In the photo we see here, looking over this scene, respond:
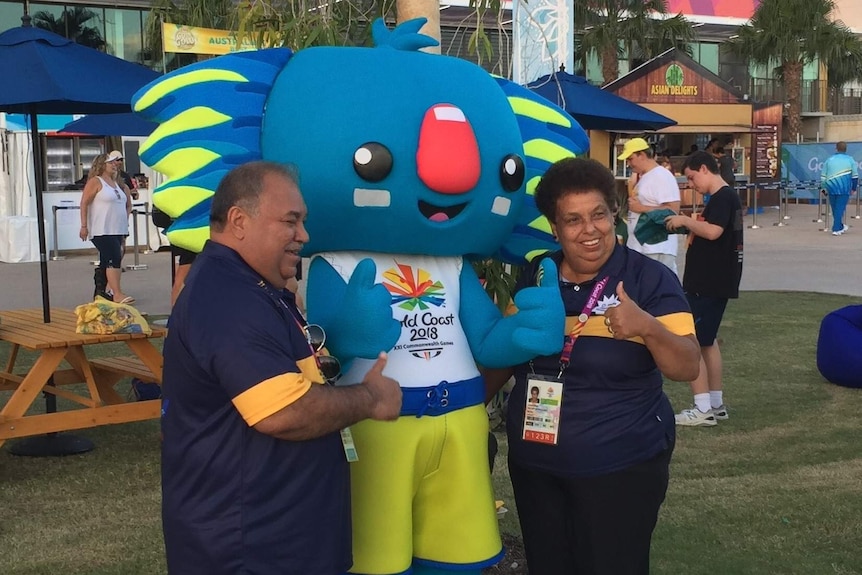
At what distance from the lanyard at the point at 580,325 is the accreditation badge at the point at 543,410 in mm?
50

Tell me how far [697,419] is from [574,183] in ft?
12.7

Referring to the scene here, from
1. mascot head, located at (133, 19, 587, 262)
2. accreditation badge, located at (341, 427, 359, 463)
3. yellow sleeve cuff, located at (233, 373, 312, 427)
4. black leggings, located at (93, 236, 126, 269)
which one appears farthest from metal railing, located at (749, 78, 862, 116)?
yellow sleeve cuff, located at (233, 373, 312, 427)

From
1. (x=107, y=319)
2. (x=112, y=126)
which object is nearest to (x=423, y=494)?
(x=107, y=319)

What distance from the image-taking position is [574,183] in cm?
281

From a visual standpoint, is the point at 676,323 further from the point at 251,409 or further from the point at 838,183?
the point at 838,183

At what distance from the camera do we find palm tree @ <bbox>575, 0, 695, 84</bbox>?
25875 mm

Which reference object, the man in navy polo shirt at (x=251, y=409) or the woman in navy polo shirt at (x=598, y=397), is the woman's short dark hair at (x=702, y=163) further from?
the man in navy polo shirt at (x=251, y=409)

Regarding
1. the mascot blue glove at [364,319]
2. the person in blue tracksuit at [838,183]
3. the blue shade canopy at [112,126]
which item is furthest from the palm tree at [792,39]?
the mascot blue glove at [364,319]

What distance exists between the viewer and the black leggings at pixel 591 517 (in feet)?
9.04

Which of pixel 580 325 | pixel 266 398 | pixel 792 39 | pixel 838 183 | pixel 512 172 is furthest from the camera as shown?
pixel 792 39

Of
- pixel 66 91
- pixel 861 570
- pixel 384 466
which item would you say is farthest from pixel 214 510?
pixel 66 91

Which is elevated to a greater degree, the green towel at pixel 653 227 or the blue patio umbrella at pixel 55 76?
the blue patio umbrella at pixel 55 76

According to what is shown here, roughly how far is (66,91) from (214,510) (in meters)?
3.87

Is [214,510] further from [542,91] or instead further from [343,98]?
[542,91]
